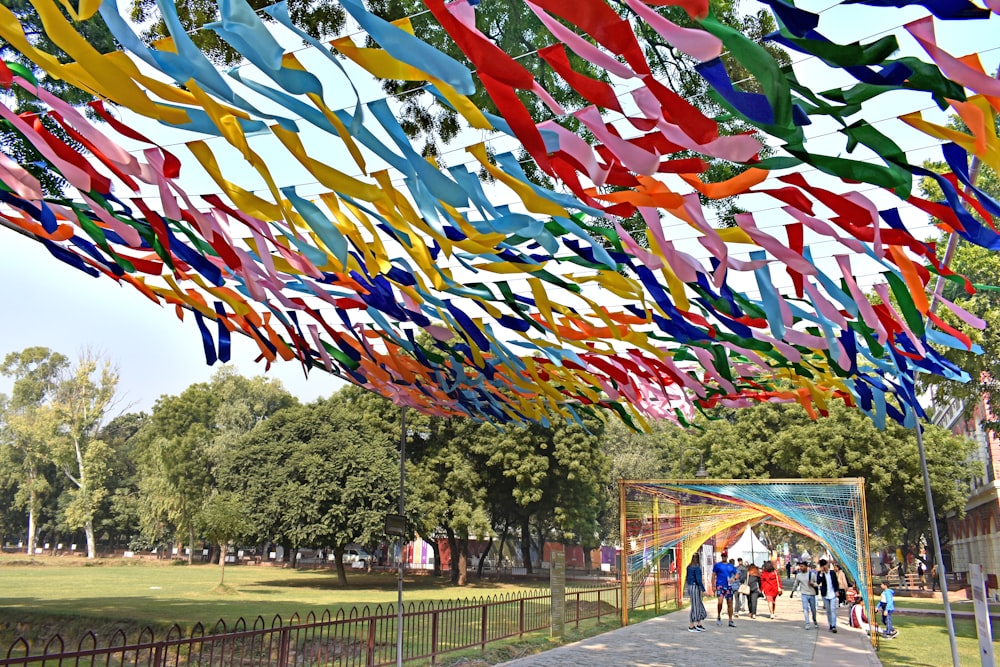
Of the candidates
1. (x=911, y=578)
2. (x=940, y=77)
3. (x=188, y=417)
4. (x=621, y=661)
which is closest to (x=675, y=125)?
(x=940, y=77)

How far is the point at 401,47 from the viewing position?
238 cm

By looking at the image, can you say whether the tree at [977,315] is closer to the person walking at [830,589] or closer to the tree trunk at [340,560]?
the person walking at [830,589]

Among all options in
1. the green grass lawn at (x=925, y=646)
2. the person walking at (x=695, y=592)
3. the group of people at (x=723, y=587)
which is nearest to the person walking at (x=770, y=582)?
the group of people at (x=723, y=587)

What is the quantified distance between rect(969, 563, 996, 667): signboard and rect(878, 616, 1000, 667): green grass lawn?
4066mm

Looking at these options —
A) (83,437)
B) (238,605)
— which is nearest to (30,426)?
(83,437)

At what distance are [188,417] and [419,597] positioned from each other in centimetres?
2905

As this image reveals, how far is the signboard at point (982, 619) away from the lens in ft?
19.9

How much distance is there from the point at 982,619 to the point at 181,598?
21.4 m

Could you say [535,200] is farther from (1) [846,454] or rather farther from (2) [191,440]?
(2) [191,440]

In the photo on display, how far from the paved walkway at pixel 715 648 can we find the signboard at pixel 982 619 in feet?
16.2

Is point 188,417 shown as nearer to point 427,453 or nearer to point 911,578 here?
point 427,453

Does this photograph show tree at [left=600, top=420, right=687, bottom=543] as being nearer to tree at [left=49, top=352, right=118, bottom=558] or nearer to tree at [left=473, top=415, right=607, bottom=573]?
tree at [left=473, top=415, right=607, bottom=573]

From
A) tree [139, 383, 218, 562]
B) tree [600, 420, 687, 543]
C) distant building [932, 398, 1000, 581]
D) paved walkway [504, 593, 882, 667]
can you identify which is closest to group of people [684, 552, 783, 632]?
paved walkway [504, 593, 882, 667]

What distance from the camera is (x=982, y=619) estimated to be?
637 centimetres
